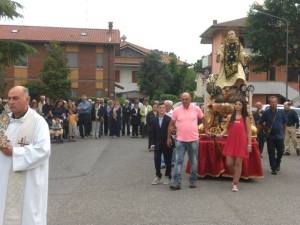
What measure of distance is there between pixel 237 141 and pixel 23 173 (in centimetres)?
633

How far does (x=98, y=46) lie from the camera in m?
57.2

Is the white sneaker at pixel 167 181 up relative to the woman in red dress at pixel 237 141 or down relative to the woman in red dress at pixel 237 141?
down

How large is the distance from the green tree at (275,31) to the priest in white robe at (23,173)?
42.8 metres

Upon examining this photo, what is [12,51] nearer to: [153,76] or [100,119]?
[100,119]

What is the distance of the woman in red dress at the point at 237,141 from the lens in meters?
11.2

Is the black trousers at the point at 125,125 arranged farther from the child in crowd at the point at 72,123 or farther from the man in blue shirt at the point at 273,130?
the man in blue shirt at the point at 273,130

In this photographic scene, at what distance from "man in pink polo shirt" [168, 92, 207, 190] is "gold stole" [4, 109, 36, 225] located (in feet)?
18.9

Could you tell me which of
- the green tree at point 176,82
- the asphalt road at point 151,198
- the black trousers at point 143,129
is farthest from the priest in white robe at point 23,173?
the green tree at point 176,82

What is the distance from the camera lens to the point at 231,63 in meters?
13.9

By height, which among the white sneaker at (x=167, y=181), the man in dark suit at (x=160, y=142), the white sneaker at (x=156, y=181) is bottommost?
the white sneaker at (x=167, y=181)

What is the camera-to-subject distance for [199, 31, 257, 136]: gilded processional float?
44.0 feet

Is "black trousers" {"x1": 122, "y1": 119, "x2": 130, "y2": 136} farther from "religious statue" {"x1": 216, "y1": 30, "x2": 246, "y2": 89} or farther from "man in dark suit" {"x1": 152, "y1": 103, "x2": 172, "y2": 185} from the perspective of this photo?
"man in dark suit" {"x1": 152, "y1": 103, "x2": 172, "y2": 185}

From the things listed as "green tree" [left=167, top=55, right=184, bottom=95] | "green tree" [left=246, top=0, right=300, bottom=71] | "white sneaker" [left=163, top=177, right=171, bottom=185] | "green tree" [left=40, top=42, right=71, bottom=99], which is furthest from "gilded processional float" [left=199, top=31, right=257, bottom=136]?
"green tree" [left=167, top=55, right=184, bottom=95]

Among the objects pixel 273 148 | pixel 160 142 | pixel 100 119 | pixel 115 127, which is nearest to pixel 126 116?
pixel 115 127
